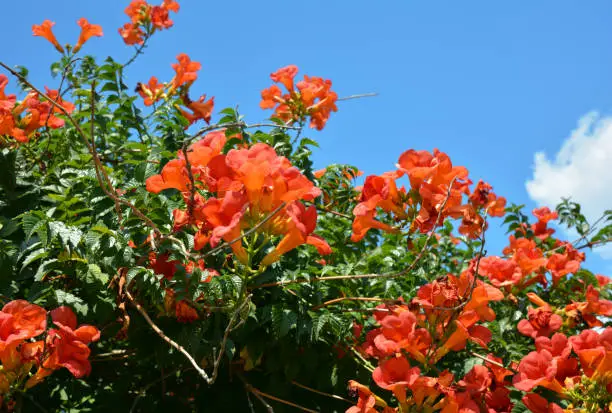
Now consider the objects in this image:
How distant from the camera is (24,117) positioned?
10.2ft

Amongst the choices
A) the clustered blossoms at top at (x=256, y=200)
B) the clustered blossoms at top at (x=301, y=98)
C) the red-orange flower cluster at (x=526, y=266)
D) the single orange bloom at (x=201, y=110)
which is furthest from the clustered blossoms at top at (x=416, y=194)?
the single orange bloom at (x=201, y=110)

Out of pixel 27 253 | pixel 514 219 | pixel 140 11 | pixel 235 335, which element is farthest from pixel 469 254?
pixel 140 11

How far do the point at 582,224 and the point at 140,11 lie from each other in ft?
14.0

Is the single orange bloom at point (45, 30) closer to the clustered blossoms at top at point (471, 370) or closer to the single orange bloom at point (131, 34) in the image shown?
the single orange bloom at point (131, 34)

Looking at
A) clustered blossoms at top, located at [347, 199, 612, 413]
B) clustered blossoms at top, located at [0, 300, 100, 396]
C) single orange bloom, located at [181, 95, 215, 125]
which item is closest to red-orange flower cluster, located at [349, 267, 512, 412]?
clustered blossoms at top, located at [347, 199, 612, 413]

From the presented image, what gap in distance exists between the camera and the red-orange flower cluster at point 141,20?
202 inches

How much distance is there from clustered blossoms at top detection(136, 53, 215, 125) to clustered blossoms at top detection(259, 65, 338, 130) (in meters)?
0.51

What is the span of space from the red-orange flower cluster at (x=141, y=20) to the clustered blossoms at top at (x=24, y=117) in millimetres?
2082

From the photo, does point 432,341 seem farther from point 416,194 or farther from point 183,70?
point 183,70

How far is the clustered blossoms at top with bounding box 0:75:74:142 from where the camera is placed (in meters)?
2.92

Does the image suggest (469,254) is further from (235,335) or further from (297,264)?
(235,335)

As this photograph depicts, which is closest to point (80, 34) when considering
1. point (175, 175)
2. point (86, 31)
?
point (86, 31)

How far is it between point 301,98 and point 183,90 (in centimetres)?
111

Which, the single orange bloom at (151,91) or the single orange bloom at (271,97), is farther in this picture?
the single orange bloom at (151,91)
